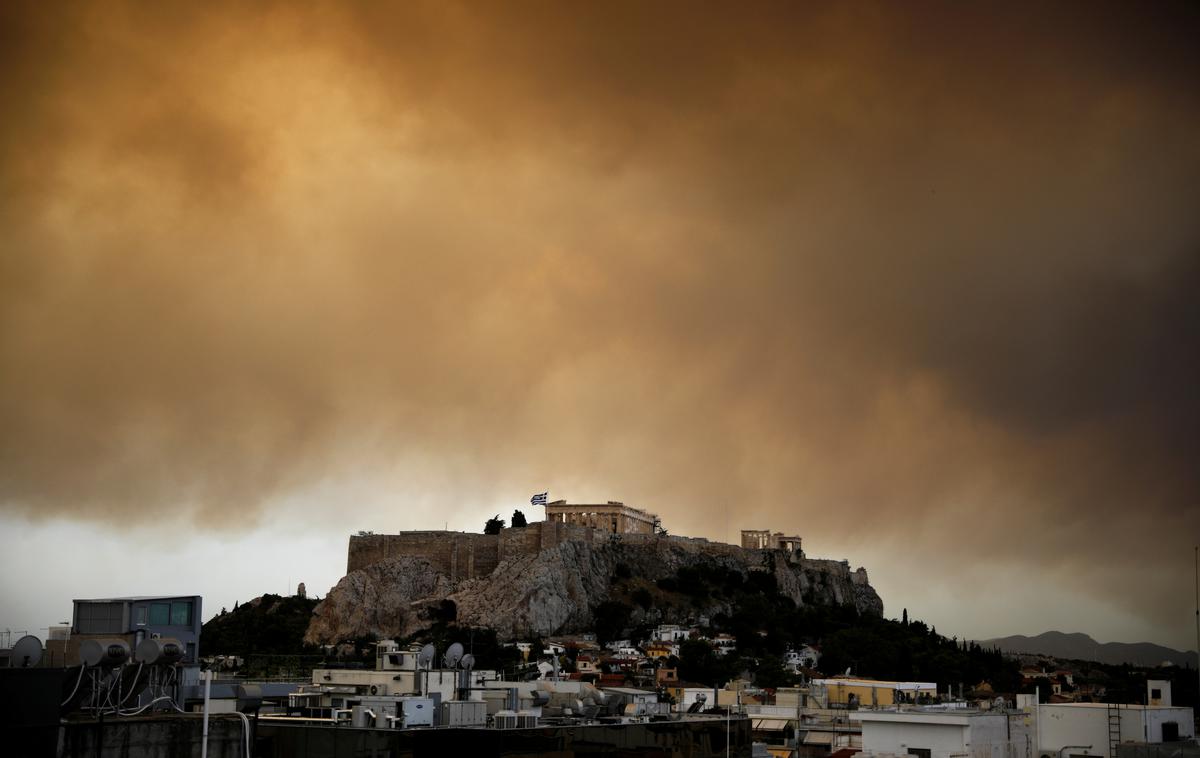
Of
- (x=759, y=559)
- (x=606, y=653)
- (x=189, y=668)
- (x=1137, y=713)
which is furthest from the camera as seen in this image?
(x=759, y=559)

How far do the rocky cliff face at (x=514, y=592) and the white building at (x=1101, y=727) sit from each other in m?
64.2

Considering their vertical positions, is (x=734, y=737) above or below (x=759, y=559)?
below

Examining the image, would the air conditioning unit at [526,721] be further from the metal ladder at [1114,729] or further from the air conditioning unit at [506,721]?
the metal ladder at [1114,729]

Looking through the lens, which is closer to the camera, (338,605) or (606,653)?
(606,653)

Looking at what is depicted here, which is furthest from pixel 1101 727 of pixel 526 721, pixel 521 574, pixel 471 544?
pixel 471 544

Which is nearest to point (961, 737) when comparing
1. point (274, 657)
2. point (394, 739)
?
point (394, 739)

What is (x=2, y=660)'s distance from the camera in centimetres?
2019

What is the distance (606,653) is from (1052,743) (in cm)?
5839

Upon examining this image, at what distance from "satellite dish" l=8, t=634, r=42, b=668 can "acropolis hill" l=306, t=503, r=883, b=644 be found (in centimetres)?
8589

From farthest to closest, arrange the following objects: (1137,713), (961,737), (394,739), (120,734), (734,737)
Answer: (1137,713)
(961,737)
(734,737)
(394,739)
(120,734)

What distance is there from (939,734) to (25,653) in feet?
87.1

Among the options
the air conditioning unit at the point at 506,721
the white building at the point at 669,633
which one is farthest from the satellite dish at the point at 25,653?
the white building at the point at 669,633

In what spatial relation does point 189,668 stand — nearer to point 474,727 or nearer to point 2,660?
point 2,660

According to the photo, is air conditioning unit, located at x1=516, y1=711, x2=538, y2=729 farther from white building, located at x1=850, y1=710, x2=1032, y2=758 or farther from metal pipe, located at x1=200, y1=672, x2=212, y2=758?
white building, located at x1=850, y1=710, x2=1032, y2=758
